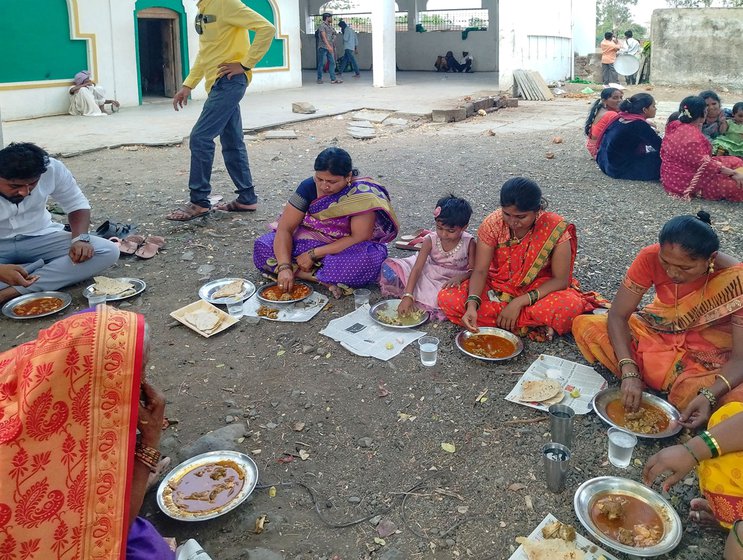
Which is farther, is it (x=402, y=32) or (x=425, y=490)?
(x=402, y=32)

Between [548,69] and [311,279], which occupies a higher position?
[548,69]

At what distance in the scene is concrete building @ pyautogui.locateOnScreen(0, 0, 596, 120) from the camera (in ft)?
36.8

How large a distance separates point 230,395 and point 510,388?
138cm

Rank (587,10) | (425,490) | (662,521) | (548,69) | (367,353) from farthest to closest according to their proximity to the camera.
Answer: (587,10) < (548,69) < (367,353) < (425,490) < (662,521)

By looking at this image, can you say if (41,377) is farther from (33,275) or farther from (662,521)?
(33,275)

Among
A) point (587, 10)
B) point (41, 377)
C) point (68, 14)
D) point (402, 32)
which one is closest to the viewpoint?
point (41, 377)

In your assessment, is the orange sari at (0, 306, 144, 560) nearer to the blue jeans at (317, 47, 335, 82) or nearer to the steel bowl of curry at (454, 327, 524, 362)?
the steel bowl of curry at (454, 327, 524, 362)

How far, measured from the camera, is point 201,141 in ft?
17.5

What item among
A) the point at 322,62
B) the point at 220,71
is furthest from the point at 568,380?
the point at 322,62

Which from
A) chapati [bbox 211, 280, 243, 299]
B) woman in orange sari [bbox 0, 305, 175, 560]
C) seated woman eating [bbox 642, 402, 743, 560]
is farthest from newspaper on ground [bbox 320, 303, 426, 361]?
woman in orange sari [bbox 0, 305, 175, 560]

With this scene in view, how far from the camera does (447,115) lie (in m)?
11.4

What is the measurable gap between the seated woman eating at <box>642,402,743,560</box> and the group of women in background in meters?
4.60

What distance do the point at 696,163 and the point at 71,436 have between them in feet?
20.0

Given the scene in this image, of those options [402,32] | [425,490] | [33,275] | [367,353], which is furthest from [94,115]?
[402,32]
